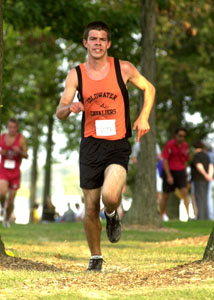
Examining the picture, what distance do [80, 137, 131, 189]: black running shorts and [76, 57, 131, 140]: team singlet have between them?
2.5 inches

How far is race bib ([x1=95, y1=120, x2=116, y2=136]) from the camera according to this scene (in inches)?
258

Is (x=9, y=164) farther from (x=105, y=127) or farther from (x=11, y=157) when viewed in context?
(x=105, y=127)

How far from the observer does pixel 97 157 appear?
666 cm

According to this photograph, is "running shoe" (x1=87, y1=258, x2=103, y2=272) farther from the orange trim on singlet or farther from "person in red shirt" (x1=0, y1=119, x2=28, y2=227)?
"person in red shirt" (x1=0, y1=119, x2=28, y2=227)

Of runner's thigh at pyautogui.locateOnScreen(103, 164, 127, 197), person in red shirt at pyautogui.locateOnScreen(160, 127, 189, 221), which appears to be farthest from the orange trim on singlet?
person in red shirt at pyautogui.locateOnScreen(160, 127, 189, 221)

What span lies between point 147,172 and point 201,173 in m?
4.12

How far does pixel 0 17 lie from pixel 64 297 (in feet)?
11.5

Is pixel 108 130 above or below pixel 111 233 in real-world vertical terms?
above

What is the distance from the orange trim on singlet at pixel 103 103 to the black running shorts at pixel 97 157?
0.21 ft

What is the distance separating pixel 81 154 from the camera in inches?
265

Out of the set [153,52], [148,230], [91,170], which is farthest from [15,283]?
[153,52]

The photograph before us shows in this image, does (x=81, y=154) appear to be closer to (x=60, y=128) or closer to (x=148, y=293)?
(x=148, y=293)

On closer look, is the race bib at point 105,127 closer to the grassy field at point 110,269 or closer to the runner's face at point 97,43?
the runner's face at point 97,43

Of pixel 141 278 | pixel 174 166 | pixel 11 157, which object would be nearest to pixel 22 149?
pixel 11 157
